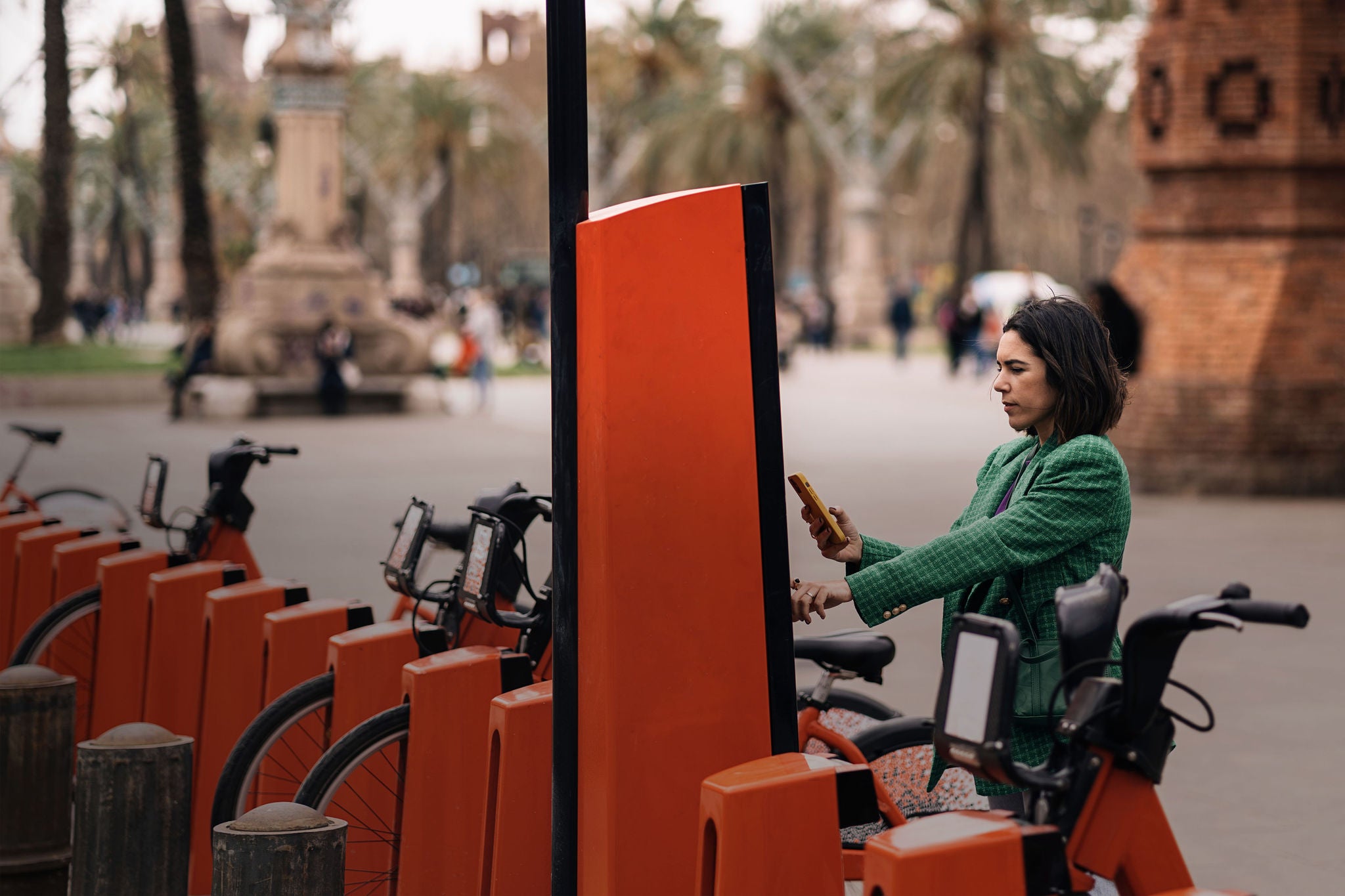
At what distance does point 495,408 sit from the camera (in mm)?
26328

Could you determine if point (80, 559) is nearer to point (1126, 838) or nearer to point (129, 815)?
point (129, 815)

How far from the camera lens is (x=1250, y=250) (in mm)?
14508

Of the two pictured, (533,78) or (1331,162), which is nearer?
(1331,162)

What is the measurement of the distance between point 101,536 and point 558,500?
3.74 m

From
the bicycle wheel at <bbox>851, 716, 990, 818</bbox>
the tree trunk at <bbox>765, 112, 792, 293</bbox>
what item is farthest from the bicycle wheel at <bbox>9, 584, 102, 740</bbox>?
the tree trunk at <bbox>765, 112, 792, 293</bbox>

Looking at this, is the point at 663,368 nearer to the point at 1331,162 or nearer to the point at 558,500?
the point at 558,500

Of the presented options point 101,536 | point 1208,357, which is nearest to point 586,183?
point 101,536

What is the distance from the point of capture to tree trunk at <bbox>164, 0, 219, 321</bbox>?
27.3 metres

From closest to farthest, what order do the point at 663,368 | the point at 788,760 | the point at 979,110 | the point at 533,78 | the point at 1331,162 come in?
the point at 788,760, the point at 663,368, the point at 1331,162, the point at 979,110, the point at 533,78

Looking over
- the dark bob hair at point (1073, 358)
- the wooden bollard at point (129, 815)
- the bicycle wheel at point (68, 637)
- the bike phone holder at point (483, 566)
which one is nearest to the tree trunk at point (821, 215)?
the bicycle wheel at point (68, 637)

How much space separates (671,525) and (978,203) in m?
42.7

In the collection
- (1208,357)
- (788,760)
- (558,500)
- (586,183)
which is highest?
(1208,357)

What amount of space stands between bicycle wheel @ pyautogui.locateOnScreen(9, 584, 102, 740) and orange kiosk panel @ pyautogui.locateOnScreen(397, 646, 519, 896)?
2343 millimetres

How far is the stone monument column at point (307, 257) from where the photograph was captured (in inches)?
938
